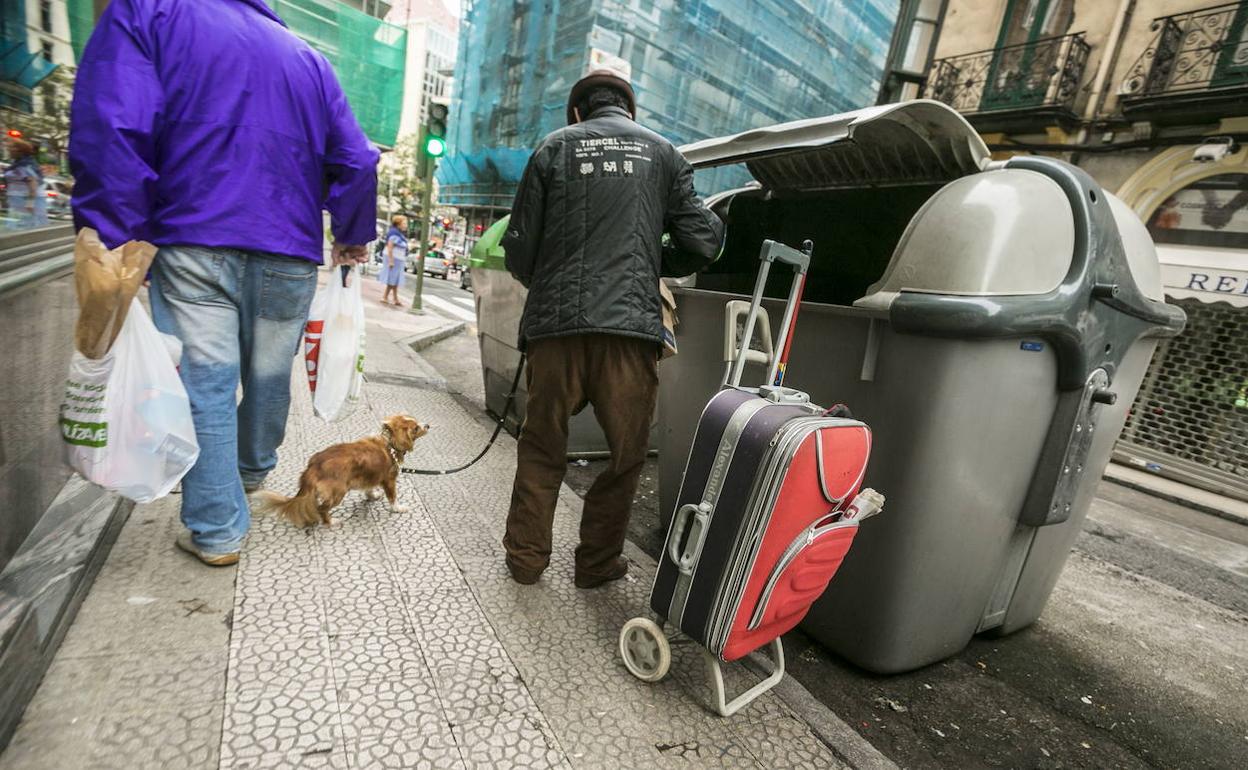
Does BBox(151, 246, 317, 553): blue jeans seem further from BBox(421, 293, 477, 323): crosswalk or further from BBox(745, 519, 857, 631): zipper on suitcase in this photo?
BBox(421, 293, 477, 323): crosswalk

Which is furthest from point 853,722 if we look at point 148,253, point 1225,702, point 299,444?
point 299,444

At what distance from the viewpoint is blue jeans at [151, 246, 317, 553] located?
1.94 m

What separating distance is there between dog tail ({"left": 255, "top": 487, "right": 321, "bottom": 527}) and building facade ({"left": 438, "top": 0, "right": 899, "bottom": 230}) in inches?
1000

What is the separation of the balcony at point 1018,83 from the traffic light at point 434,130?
9.14 meters

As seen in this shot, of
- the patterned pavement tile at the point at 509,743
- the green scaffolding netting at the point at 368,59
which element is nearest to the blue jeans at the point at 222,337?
the patterned pavement tile at the point at 509,743

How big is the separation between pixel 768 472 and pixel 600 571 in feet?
3.50

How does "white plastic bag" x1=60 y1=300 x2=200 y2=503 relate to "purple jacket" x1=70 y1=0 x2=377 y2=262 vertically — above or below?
below

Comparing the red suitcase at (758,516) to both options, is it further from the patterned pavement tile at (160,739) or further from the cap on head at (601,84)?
the patterned pavement tile at (160,739)

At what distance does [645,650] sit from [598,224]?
140 cm

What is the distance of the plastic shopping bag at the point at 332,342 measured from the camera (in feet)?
7.95

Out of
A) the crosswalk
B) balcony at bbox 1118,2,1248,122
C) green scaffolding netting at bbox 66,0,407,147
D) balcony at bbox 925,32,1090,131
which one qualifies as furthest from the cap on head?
green scaffolding netting at bbox 66,0,407,147

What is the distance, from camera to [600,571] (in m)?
2.37

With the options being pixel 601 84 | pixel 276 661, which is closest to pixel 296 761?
pixel 276 661

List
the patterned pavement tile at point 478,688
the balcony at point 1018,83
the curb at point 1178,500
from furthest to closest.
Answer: the balcony at point 1018,83 → the curb at point 1178,500 → the patterned pavement tile at point 478,688
